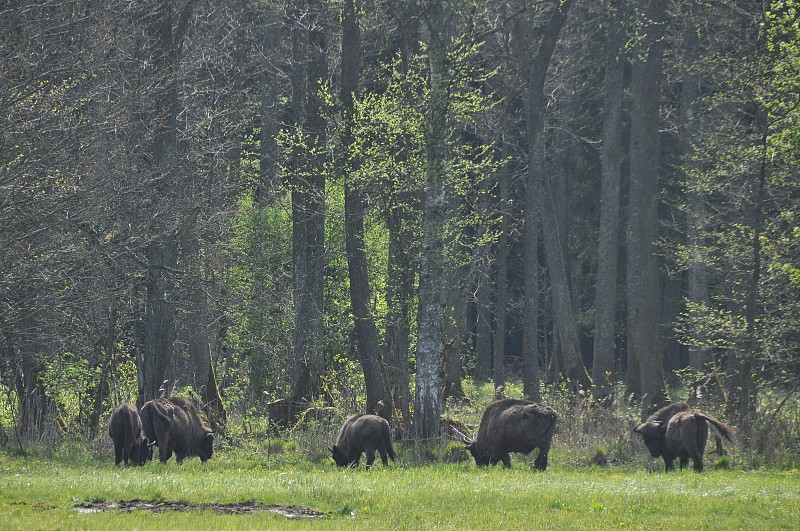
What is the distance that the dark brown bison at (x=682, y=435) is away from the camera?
20.7m

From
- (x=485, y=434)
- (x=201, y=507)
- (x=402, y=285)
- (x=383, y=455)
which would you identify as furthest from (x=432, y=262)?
(x=201, y=507)

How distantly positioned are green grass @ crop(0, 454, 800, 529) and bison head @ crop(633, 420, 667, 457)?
1920mm

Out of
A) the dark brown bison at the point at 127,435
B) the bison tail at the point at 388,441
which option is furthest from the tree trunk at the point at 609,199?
the dark brown bison at the point at 127,435

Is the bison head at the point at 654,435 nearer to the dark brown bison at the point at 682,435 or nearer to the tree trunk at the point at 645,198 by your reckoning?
the dark brown bison at the point at 682,435

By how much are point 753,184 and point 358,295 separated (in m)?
10.3

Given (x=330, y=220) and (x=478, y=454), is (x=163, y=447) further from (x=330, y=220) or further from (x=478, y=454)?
(x=330, y=220)

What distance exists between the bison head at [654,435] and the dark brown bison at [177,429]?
9.41 metres

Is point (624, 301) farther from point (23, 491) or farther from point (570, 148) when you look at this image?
point (23, 491)

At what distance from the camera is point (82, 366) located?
2566 cm

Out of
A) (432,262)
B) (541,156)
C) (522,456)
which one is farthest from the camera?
(541,156)

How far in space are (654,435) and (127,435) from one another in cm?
1086

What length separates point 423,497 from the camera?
49.9ft

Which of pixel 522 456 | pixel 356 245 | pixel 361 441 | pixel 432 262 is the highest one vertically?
pixel 356 245

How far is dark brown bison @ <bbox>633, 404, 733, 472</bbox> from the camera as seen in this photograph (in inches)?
814
